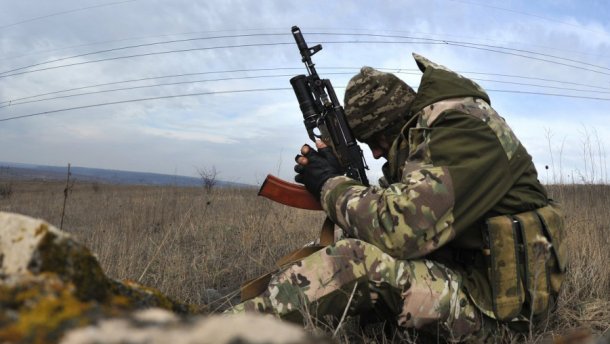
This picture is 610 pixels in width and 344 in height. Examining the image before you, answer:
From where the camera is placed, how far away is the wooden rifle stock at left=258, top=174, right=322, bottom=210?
280 cm

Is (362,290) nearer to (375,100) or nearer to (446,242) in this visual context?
(446,242)

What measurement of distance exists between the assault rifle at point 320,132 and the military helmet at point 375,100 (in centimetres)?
15

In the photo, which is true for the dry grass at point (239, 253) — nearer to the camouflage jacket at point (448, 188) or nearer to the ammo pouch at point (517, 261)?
the ammo pouch at point (517, 261)

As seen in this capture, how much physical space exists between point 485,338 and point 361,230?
0.76 m

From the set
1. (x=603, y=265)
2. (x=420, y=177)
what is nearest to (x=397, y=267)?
(x=420, y=177)

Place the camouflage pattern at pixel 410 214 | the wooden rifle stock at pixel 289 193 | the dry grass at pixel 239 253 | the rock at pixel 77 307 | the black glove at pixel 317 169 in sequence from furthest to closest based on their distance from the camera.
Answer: the dry grass at pixel 239 253, the wooden rifle stock at pixel 289 193, the black glove at pixel 317 169, the camouflage pattern at pixel 410 214, the rock at pixel 77 307

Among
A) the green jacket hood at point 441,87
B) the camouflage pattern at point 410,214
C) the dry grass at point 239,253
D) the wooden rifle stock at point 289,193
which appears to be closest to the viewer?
the camouflage pattern at point 410,214

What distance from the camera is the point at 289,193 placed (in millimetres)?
2824

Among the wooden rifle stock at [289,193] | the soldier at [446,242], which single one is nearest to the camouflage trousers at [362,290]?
the soldier at [446,242]

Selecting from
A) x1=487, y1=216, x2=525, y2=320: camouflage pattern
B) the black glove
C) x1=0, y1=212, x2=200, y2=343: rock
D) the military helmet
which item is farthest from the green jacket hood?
x1=0, y1=212, x2=200, y2=343: rock

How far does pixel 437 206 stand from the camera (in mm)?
2096

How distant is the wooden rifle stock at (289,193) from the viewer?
2.80 m

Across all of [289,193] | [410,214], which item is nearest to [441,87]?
[410,214]

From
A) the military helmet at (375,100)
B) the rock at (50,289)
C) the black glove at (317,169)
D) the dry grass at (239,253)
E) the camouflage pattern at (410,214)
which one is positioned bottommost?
the dry grass at (239,253)
